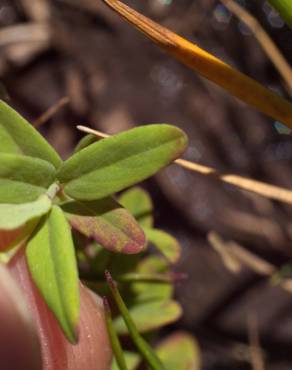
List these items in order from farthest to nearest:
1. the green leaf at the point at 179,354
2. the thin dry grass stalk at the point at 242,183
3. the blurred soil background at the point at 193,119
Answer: the blurred soil background at the point at 193,119 < the green leaf at the point at 179,354 < the thin dry grass stalk at the point at 242,183

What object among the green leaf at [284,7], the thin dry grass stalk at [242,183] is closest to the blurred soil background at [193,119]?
the thin dry grass stalk at [242,183]

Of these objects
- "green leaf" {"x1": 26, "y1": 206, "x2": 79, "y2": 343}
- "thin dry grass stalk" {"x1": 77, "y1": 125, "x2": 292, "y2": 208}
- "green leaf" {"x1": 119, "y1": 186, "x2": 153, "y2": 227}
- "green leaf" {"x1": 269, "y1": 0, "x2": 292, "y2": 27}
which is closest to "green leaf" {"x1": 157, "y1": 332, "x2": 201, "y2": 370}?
"green leaf" {"x1": 119, "y1": 186, "x2": 153, "y2": 227}

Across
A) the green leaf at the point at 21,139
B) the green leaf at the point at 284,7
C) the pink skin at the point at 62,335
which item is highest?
the green leaf at the point at 284,7

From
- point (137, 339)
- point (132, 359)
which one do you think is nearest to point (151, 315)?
point (132, 359)

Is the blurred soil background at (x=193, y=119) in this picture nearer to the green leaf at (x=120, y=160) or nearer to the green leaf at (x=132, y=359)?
the green leaf at (x=132, y=359)

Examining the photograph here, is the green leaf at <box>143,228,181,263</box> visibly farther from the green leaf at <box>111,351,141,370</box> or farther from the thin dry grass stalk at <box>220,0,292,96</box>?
the thin dry grass stalk at <box>220,0,292,96</box>

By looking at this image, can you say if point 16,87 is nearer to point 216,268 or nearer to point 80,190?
point 216,268
